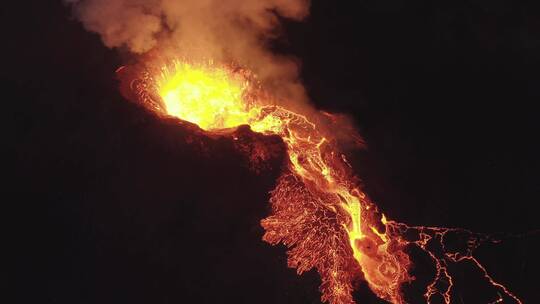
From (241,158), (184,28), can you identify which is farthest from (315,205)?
(184,28)

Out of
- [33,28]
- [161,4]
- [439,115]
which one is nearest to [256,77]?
[161,4]

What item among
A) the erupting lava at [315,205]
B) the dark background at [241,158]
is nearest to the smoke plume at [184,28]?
the erupting lava at [315,205]

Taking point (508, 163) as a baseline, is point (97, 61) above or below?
above

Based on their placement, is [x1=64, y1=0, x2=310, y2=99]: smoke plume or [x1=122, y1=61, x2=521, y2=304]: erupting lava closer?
[x1=122, y1=61, x2=521, y2=304]: erupting lava

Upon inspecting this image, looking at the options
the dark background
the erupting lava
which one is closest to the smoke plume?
the erupting lava

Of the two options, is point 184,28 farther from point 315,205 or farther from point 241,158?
point 315,205

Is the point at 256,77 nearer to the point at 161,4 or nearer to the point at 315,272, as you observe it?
the point at 161,4

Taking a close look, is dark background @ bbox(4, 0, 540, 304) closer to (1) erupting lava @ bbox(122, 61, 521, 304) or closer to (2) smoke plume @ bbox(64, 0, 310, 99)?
(1) erupting lava @ bbox(122, 61, 521, 304)
